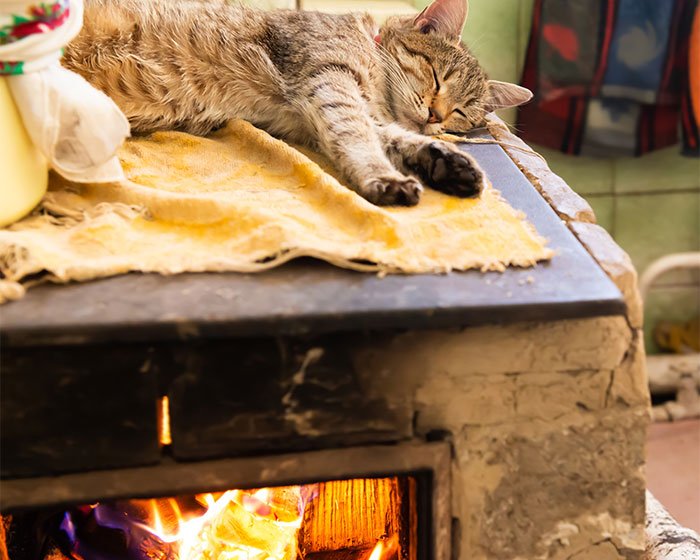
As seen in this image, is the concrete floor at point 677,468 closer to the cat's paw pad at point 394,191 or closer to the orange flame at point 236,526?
the orange flame at point 236,526

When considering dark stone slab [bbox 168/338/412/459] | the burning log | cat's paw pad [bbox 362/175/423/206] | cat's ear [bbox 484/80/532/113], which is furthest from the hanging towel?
dark stone slab [bbox 168/338/412/459]

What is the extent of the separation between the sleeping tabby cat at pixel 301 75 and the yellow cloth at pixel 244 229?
0.15m

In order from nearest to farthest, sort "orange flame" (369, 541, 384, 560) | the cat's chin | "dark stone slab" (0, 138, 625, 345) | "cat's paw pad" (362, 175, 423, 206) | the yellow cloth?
"dark stone slab" (0, 138, 625, 345) → the yellow cloth → "cat's paw pad" (362, 175, 423, 206) → "orange flame" (369, 541, 384, 560) → the cat's chin

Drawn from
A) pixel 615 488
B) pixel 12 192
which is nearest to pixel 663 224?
pixel 615 488

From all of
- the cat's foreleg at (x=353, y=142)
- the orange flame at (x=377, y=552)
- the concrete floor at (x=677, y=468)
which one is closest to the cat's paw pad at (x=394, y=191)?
the cat's foreleg at (x=353, y=142)

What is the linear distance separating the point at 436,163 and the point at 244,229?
1.30ft

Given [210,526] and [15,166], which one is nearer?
[15,166]

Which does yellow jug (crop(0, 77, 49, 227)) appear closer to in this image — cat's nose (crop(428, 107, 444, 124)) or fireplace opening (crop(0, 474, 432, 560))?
fireplace opening (crop(0, 474, 432, 560))

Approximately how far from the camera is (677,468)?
242 centimetres

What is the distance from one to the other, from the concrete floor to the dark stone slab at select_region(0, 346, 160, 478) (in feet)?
5.71

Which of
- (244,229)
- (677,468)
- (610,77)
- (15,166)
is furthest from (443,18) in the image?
(677,468)

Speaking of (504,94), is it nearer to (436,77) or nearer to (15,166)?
(436,77)

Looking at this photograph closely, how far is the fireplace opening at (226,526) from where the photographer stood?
1360 millimetres

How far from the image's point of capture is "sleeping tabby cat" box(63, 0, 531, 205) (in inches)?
60.1
